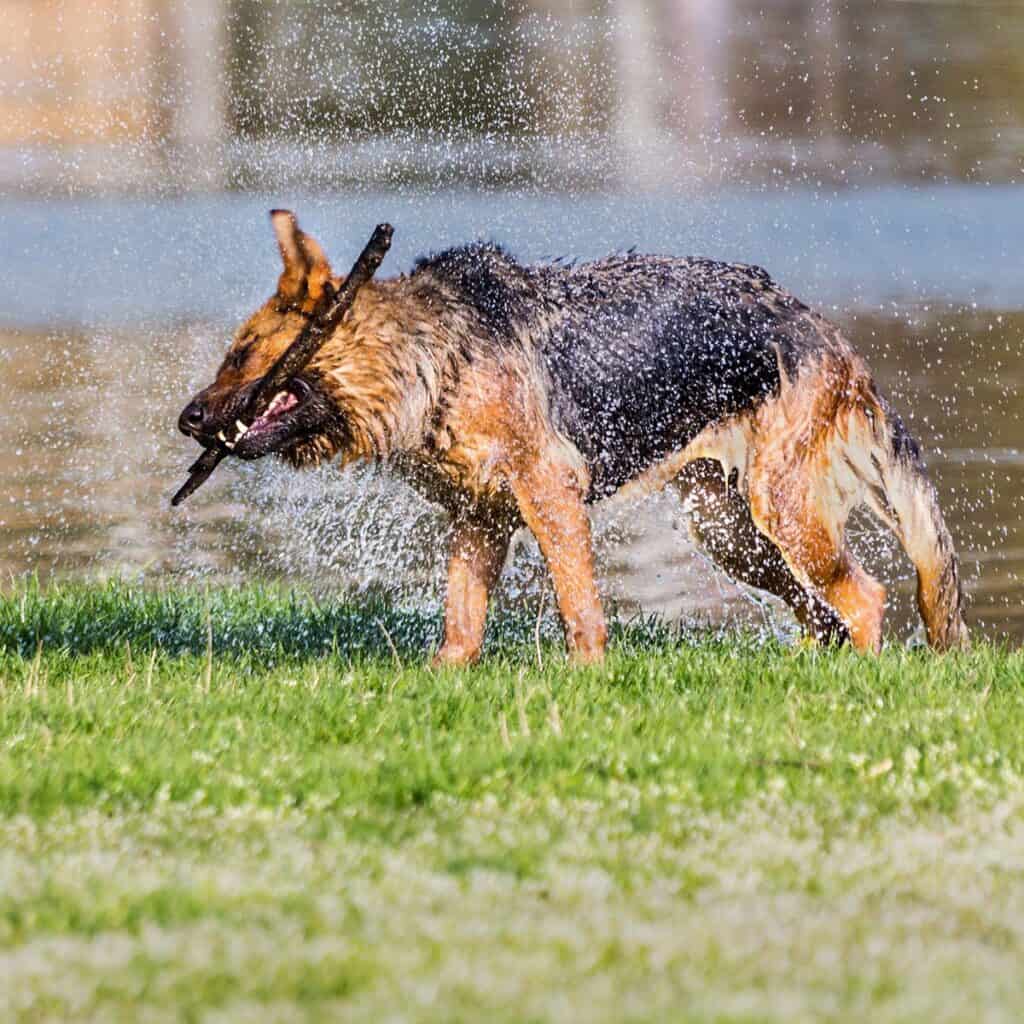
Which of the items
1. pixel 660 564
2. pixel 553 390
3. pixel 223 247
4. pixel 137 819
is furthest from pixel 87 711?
pixel 223 247

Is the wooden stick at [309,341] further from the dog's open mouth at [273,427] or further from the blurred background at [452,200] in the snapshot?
the blurred background at [452,200]

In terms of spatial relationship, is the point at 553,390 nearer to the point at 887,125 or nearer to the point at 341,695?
the point at 341,695

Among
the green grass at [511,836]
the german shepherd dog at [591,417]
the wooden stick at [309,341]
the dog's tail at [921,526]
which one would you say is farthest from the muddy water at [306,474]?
the green grass at [511,836]

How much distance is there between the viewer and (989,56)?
102 ft

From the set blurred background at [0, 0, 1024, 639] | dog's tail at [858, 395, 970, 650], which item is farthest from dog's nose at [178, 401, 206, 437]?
dog's tail at [858, 395, 970, 650]

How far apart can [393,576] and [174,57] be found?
23.6m

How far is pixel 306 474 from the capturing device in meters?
8.25

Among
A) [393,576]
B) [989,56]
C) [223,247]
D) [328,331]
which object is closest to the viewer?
[328,331]

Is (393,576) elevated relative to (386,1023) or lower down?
lower down

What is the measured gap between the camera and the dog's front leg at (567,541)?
6.54 meters

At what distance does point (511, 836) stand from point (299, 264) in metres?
2.74

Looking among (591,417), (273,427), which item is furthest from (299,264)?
(591,417)

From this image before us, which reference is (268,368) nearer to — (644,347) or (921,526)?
(644,347)

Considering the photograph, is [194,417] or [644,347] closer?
[194,417]
